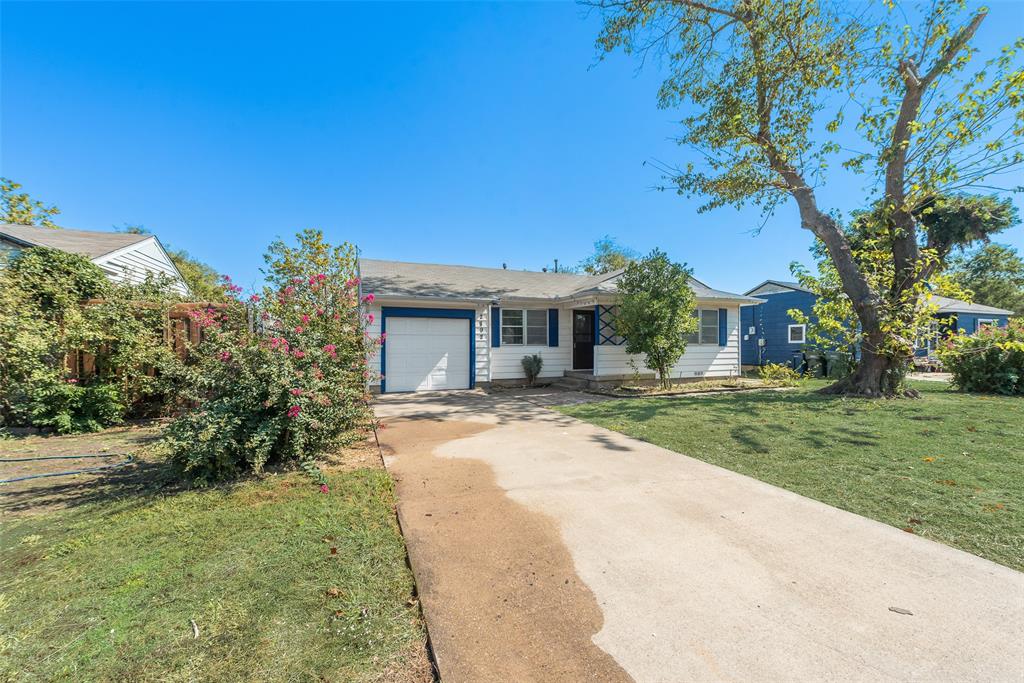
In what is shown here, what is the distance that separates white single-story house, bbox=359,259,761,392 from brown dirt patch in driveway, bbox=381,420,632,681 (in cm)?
743

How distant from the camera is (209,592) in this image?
220 centimetres

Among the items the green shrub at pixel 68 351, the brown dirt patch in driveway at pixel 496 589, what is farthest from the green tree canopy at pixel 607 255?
the brown dirt patch in driveway at pixel 496 589

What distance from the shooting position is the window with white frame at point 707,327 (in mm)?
13403

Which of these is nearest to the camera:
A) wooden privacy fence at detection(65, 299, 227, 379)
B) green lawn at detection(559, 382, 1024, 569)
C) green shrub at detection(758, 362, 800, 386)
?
green lawn at detection(559, 382, 1024, 569)

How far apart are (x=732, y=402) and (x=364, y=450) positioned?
7.89 meters

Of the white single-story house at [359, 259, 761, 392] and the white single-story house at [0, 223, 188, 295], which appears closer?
the white single-story house at [0, 223, 188, 295]

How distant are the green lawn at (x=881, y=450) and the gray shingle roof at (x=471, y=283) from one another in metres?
4.86

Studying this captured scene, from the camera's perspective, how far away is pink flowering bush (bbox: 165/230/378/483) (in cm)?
391

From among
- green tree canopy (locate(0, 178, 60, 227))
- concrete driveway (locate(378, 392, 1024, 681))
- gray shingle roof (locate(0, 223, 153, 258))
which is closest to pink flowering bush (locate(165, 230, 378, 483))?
concrete driveway (locate(378, 392, 1024, 681))

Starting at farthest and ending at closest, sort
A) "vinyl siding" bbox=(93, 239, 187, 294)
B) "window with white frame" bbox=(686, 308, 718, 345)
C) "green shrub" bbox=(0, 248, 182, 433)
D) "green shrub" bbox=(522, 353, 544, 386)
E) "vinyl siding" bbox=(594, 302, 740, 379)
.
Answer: "window with white frame" bbox=(686, 308, 718, 345)
"green shrub" bbox=(522, 353, 544, 386)
"vinyl siding" bbox=(594, 302, 740, 379)
"vinyl siding" bbox=(93, 239, 187, 294)
"green shrub" bbox=(0, 248, 182, 433)

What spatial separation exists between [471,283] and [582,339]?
4223 millimetres

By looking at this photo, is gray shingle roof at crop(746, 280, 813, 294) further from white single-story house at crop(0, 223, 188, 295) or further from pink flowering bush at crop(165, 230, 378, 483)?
white single-story house at crop(0, 223, 188, 295)

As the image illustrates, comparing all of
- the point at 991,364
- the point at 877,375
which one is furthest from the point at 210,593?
the point at 991,364

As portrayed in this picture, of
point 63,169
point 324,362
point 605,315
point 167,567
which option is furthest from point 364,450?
point 63,169
